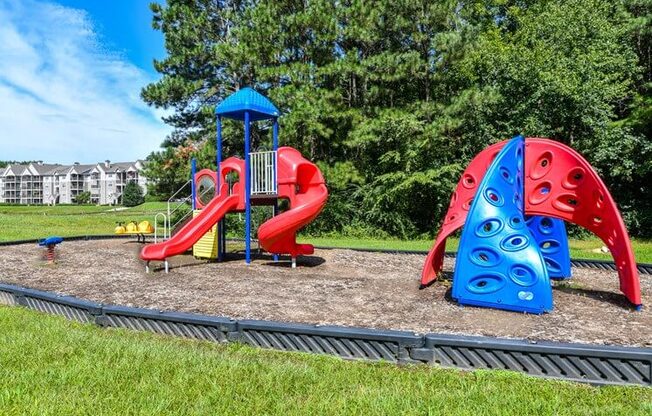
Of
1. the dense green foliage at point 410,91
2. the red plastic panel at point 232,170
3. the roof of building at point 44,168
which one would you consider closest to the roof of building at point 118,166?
the roof of building at point 44,168

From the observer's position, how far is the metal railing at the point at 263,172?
1202cm

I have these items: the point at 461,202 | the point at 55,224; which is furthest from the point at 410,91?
the point at 55,224

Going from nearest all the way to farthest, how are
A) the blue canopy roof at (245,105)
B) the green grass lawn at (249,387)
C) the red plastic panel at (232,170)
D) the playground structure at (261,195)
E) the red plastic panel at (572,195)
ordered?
the green grass lawn at (249,387)
the red plastic panel at (572,195)
the playground structure at (261,195)
the blue canopy roof at (245,105)
the red plastic panel at (232,170)

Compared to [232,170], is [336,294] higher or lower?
lower

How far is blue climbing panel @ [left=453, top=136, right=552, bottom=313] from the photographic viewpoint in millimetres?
6383

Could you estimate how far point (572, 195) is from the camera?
300 inches

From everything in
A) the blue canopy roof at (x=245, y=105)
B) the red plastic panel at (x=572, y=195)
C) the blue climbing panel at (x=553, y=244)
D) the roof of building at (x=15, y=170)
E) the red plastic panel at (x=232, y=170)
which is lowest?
the blue climbing panel at (x=553, y=244)

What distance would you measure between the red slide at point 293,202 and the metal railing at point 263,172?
25 cm

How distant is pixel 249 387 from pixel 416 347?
1.60m

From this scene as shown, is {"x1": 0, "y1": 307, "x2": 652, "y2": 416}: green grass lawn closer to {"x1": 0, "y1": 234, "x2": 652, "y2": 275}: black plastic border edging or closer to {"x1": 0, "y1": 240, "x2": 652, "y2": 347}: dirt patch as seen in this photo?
{"x1": 0, "y1": 240, "x2": 652, "y2": 347}: dirt patch

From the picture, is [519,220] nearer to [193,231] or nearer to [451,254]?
[451,254]

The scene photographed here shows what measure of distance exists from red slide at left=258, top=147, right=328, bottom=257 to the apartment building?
9242cm

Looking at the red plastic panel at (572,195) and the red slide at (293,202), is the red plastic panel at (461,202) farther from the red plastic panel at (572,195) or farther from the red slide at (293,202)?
the red slide at (293,202)

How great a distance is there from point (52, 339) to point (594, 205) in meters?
7.33
